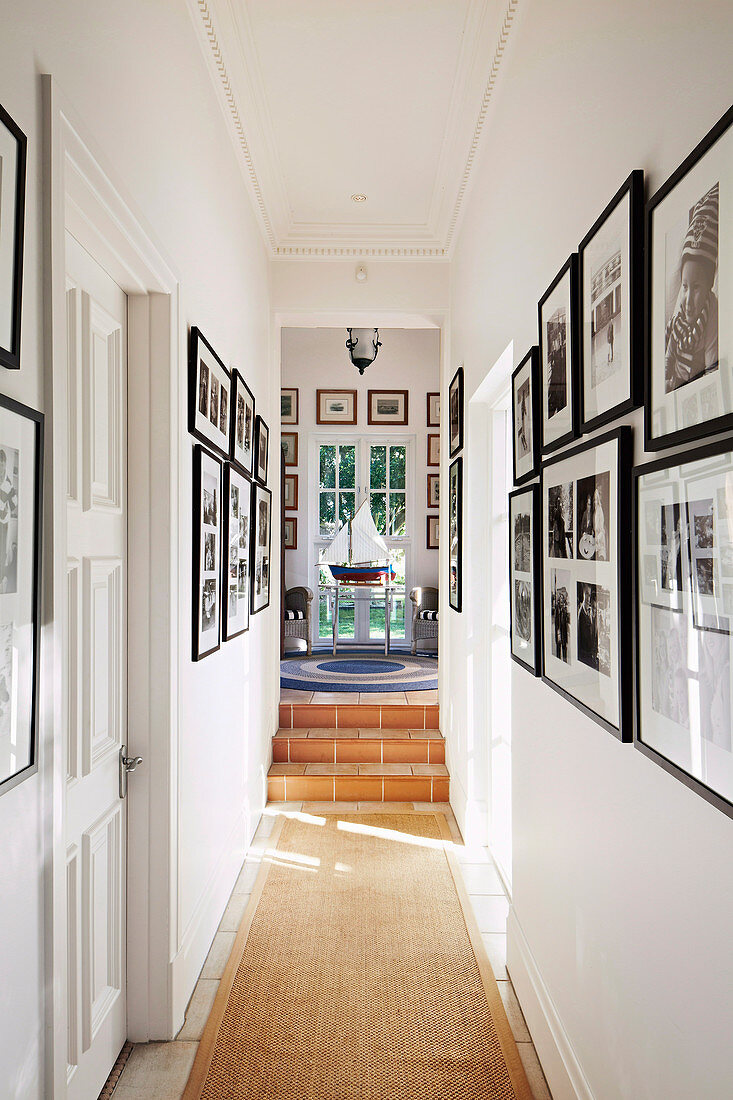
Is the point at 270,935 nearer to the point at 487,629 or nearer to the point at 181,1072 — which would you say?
the point at 181,1072

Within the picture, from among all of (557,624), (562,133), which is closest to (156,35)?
(562,133)

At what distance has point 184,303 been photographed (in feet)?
7.41

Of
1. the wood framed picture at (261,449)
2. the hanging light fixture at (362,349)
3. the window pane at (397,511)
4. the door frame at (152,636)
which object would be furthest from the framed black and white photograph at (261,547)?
the window pane at (397,511)

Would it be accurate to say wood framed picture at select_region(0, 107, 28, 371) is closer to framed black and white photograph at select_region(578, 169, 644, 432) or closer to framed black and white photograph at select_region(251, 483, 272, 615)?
framed black and white photograph at select_region(578, 169, 644, 432)

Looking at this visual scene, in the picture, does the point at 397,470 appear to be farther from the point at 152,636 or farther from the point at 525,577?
the point at 152,636

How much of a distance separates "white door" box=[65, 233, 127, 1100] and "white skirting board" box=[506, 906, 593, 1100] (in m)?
1.13

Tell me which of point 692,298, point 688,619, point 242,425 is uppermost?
point 242,425

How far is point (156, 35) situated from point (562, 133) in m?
1.10

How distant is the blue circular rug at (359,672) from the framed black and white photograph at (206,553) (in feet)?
9.54

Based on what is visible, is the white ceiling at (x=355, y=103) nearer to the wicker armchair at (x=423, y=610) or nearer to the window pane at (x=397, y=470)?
the window pane at (x=397, y=470)

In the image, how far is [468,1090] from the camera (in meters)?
1.90

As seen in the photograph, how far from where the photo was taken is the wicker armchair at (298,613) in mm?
7160

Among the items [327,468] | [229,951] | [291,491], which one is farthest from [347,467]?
[229,951]

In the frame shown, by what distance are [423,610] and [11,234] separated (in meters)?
6.34
